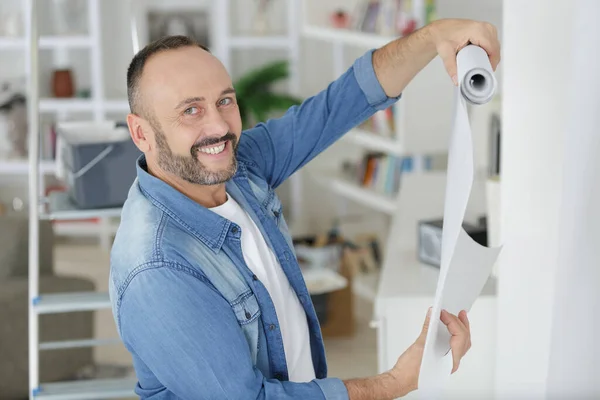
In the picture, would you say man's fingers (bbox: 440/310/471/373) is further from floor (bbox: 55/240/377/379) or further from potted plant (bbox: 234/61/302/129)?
potted plant (bbox: 234/61/302/129)

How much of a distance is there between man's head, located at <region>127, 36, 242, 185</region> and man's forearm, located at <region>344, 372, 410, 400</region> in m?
0.46

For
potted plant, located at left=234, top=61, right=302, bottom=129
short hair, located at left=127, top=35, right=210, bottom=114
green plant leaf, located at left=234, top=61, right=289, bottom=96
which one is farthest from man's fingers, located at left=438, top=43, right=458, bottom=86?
green plant leaf, located at left=234, top=61, right=289, bottom=96

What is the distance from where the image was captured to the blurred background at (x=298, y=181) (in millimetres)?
2828

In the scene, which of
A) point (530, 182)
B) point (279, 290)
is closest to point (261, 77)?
point (530, 182)

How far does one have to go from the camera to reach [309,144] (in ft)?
7.32

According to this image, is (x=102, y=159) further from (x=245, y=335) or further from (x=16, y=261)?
(x=245, y=335)

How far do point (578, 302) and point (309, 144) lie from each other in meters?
0.78

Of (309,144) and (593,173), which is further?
(309,144)

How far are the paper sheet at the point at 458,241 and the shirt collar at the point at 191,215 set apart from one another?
1.40 ft

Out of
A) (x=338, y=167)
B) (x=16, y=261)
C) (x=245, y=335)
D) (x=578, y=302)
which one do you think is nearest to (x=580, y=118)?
(x=578, y=302)

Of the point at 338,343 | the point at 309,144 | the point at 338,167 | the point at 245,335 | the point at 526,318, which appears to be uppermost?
the point at 309,144

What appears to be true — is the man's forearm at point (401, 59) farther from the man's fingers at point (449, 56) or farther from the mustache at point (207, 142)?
the mustache at point (207, 142)

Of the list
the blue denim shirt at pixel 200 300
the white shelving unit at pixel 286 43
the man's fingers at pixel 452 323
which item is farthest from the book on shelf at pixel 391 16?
the man's fingers at pixel 452 323

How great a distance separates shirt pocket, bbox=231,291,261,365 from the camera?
1787 mm
